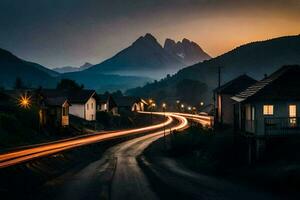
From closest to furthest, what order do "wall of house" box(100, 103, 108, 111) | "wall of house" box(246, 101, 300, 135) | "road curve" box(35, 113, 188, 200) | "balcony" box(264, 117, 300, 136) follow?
"road curve" box(35, 113, 188, 200) → "balcony" box(264, 117, 300, 136) → "wall of house" box(246, 101, 300, 135) → "wall of house" box(100, 103, 108, 111)

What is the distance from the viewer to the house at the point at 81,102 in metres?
101

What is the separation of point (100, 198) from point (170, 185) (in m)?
6.72

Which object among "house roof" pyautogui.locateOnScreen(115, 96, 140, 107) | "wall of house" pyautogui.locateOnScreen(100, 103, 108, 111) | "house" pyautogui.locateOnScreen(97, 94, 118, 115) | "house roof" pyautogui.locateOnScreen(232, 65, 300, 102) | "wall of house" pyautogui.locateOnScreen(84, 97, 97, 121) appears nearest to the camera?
"house roof" pyautogui.locateOnScreen(232, 65, 300, 102)

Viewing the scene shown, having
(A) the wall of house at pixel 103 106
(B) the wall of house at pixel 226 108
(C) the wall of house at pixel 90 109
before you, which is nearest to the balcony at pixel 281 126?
(B) the wall of house at pixel 226 108

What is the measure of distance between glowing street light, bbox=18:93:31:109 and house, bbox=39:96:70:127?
2215mm

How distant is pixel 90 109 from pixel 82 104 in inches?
149

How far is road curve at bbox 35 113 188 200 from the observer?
31.2 metres

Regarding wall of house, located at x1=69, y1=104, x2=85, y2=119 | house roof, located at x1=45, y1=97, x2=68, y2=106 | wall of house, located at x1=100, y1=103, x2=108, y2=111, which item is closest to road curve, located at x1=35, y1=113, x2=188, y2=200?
house roof, located at x1=45, y1=97, x2=68, y2=106

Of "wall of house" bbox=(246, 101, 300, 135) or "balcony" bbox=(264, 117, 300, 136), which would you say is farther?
"wall of house" bbox=(246, 101, 300, 135)

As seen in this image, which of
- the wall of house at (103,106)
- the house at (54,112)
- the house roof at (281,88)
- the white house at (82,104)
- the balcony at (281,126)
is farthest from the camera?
the wall of house at (103,106)

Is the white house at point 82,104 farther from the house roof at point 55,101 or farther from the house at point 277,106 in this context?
the house at point 277,106

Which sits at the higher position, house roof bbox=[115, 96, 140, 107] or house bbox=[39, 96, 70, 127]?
house roof bbox=[115, 96, 140, 107]

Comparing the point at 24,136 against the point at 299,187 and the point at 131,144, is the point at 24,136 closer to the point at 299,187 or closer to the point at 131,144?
the point at 131,144

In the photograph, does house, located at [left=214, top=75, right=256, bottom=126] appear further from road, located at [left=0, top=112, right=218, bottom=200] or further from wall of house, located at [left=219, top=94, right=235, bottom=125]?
road, located at [left=0, top=112, right=218, bottom=200]
